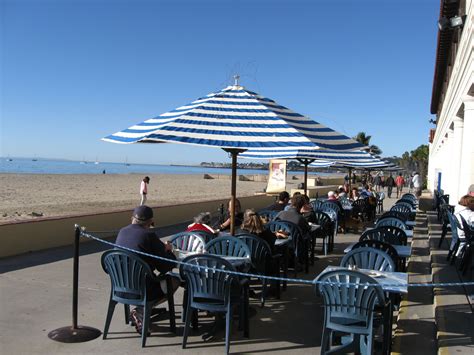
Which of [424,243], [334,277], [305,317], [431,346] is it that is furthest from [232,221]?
[424,243]

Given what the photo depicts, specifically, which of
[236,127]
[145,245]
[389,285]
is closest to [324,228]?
[236,127]

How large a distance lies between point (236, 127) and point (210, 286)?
1.77m

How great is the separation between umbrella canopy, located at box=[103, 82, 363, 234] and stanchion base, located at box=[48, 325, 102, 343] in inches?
82.7

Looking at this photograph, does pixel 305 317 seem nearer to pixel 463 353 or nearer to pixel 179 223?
pixel 463 353

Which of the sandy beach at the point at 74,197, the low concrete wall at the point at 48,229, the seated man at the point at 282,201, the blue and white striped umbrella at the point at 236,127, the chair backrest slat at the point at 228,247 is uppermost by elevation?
the blue and white striped umbrella at the point at 236,127

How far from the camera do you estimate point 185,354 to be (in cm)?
456

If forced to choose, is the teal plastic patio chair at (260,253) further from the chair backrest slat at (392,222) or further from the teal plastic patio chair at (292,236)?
the chair backrest slat at (392,222)

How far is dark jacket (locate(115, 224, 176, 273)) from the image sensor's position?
196 inches

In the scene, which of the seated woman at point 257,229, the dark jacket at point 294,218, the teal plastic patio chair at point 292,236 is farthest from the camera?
the dark jacket at point 294,218

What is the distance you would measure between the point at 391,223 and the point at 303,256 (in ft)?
5.50

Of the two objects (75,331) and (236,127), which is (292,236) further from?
(75,331)

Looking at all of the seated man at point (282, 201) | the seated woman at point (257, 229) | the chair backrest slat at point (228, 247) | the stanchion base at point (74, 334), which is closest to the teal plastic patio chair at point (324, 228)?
the seated man at point (282, 201)

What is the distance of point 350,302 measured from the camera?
412 cm

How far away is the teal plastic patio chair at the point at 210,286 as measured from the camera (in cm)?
465
